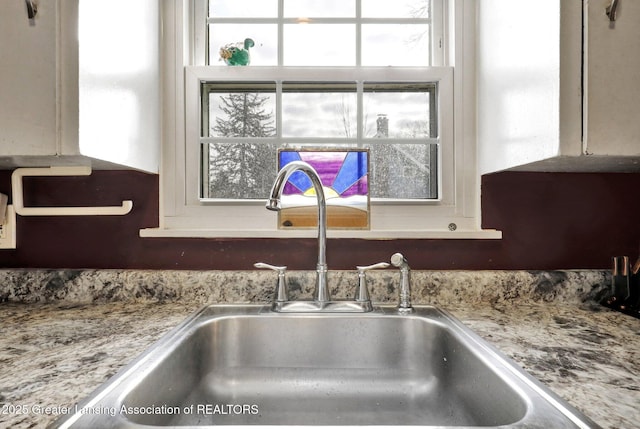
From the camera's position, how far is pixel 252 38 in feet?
4.55

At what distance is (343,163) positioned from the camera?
129 centimetres

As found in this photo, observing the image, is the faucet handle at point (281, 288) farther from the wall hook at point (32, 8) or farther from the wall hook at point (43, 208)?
the wall hook at point (32, 8)

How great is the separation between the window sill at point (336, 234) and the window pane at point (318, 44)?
2.02ft

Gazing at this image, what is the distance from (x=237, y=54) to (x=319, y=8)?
349mm

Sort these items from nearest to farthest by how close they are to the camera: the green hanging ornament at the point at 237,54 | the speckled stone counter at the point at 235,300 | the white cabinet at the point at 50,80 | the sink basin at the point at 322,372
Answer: the speckled stone counter at the point at 235,300
the sink basin at the point at 322,372
the white cabinet at the point at 50,80
the green hanging ornament at the point at 237,54

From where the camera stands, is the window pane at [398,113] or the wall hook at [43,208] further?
the window pane at [398,113]

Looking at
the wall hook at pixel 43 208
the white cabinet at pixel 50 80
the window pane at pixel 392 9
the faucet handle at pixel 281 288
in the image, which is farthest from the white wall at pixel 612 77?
the wall hook at pixel 43 208

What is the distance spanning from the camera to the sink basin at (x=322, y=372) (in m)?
0.73

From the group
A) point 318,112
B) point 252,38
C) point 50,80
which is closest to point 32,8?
point 50,80

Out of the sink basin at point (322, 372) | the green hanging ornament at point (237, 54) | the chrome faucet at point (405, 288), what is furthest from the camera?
the green hanging ornament at point (237, 54)

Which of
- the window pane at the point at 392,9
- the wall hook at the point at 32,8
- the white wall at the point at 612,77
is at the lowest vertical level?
the white wall at the point at 612,77

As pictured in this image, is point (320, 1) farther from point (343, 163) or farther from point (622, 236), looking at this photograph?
point (622, 236)

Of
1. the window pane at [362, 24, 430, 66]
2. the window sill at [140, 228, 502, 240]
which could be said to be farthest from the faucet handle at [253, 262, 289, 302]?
the window pane at [362, 24, 430, 66]

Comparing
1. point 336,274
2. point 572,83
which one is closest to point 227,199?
A: point 336,274
